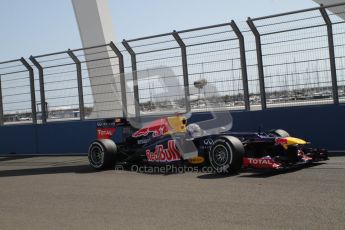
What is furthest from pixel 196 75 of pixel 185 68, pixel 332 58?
pixel 332 58

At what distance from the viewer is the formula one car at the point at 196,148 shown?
8398mm

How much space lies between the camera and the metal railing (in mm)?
11078

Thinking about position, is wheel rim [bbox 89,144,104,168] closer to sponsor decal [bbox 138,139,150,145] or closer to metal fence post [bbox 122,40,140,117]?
sponsor decal [bbox 138,139,150,145]

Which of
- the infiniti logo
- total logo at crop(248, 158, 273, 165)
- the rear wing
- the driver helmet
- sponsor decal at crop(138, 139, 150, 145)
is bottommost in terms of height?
total logo at crop(248, 158, 273, 165)

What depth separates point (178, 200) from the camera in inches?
256

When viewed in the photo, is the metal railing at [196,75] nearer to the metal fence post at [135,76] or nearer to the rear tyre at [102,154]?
the metal fence post at [135,76]

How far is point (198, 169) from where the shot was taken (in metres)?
9.32

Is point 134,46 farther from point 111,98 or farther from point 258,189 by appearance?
point 258,189

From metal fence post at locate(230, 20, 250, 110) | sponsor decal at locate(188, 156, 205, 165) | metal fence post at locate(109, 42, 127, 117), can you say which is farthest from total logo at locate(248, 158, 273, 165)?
metal fence post at locate(109, 42, 127, 117)

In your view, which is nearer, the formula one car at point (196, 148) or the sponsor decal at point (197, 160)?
the formula one car at point (196, 148)

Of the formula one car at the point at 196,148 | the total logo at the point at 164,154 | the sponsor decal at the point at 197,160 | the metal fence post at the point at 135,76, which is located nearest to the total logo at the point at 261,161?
the formula one car at the point at 196,148

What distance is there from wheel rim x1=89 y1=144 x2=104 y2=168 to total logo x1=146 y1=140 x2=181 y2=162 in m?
0.92

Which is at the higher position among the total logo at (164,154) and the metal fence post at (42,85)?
the metal fence post at (42,85)

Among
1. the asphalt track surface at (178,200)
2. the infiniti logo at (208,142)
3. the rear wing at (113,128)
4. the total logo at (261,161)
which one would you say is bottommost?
the asphalt track surface at (178,200)
